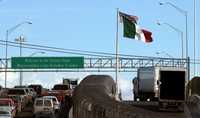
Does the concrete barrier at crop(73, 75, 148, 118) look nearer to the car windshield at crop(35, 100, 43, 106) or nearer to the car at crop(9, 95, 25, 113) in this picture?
the car windshield at crop(35, 100, 43, 106)

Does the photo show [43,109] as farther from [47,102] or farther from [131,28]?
[131,28]

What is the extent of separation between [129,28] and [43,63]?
104 feet

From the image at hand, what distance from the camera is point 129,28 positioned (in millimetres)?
57562

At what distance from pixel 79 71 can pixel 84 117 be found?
7522cm

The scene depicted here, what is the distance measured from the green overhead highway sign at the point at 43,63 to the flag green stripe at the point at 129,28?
2990 cm

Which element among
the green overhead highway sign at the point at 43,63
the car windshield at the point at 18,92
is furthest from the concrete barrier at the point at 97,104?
the green overhead highway sign at the point at 43,63

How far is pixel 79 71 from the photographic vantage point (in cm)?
9900

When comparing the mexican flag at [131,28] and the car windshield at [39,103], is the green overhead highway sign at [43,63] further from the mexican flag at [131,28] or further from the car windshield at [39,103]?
the car windshield at [39,103]

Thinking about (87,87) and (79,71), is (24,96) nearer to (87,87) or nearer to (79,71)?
(87,87)

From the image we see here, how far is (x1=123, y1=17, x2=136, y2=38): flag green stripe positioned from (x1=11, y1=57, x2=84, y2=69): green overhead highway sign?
29905 millimetres

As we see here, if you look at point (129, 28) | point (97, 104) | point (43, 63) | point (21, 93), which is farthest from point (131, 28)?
point (97, 104)

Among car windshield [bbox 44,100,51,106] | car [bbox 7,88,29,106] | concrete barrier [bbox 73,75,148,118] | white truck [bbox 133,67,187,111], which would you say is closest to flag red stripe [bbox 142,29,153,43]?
car [bbox 7,88,29,106]

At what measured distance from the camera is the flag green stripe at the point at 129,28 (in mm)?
57128

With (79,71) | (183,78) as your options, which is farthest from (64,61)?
(183,78)
